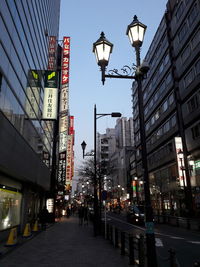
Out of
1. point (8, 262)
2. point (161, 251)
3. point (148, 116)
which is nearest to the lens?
point (8, 262)

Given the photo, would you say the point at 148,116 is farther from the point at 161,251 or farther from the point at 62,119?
the point at 161,251

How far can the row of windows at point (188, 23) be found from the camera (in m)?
31.4

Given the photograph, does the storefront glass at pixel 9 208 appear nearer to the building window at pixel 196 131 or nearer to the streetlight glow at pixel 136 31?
the streetlight glow at pixel 136 31

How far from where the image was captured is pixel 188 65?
107ft

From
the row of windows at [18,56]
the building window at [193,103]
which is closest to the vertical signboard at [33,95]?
the row of windows at [18,56]

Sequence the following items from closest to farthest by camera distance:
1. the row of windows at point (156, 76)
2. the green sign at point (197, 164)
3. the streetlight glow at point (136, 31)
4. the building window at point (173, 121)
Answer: the streetlight glow at point (136, 31), the green sign at point (197, 164), the building window at point (173, 121), the row of windows at point (156, 76)

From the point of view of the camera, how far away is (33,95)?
68.4 feet

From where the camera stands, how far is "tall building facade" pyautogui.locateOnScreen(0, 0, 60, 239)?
1265 centimetres

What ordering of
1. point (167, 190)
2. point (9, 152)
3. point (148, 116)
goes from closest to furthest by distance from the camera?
point (9, 152) < point (167, 190) < point (148, 116)

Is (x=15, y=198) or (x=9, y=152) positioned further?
(x=15, y=198)

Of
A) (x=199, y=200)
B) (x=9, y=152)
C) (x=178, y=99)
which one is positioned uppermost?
(x=178, y=99)

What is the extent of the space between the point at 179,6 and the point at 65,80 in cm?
2198

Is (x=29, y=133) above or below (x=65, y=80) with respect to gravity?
below

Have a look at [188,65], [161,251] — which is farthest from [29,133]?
[188,65]
